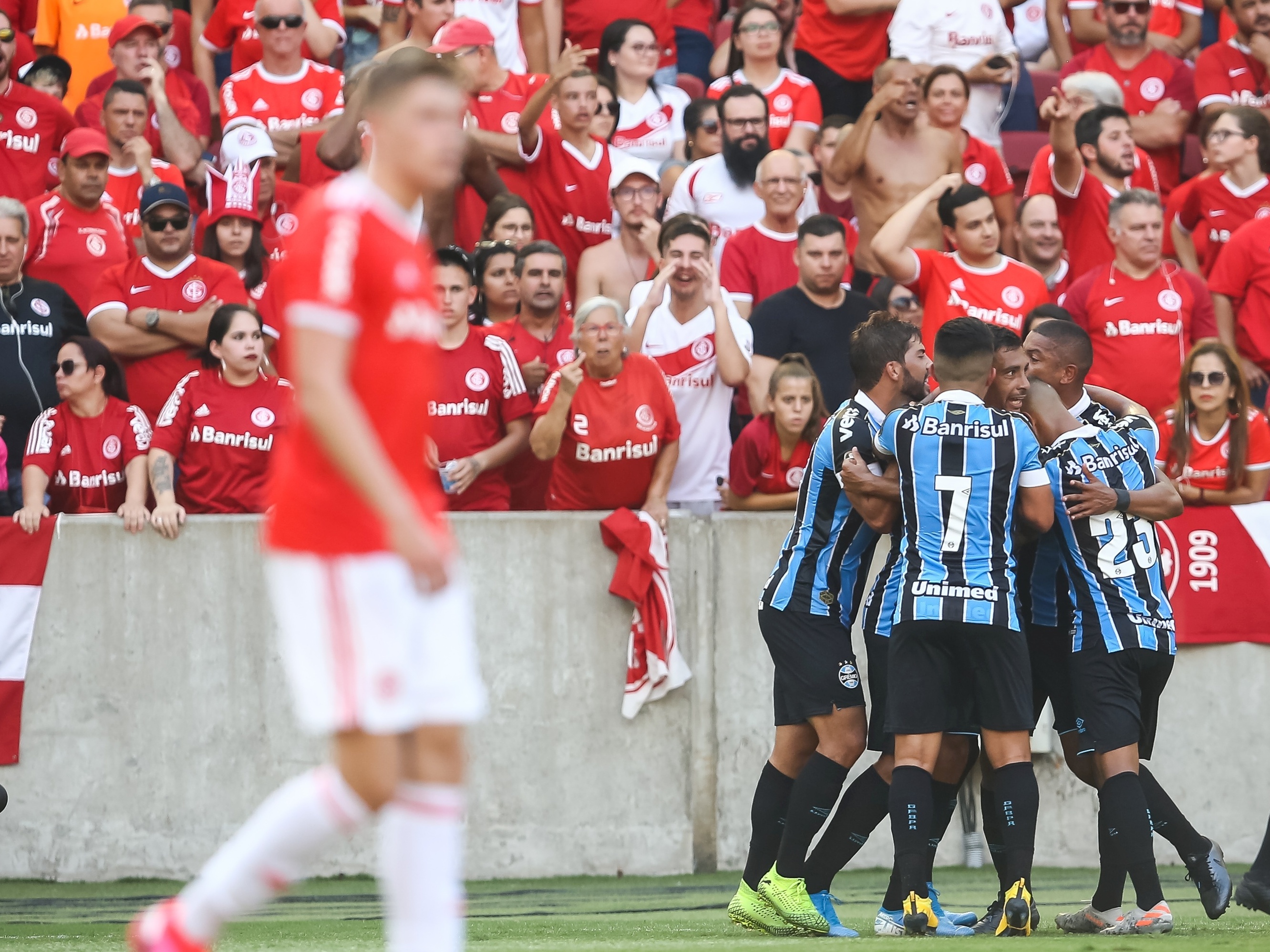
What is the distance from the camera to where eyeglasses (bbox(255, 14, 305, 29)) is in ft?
36.9

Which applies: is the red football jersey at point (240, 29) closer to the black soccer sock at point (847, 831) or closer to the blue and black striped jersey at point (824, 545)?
the blue and black striped jersey at point (824, 545)

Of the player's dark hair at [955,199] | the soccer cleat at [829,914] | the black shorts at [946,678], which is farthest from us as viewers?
the player's dark hair at [955,199]

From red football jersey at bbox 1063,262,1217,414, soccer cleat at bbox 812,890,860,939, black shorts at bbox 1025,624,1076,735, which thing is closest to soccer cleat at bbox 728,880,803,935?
soccer cleat at bbox 812,890,860,939

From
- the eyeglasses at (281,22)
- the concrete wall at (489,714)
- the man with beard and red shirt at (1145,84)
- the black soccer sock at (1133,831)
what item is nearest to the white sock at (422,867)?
the black soccer sock at (1133,831)

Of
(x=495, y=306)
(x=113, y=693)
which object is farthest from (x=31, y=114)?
(x=113, y=693)

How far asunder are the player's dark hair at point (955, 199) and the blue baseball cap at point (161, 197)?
4.28 m

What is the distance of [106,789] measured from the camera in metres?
8.47

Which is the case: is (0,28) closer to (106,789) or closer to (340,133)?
(340,133)

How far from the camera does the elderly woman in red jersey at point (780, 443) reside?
8391 mm

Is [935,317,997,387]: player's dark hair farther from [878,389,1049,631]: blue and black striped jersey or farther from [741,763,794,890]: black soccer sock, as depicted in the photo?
[741,763,794,890]: black soccer sock

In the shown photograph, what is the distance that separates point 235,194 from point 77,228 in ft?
3.58

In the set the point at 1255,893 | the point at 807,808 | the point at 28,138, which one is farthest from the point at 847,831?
the point at 28,138

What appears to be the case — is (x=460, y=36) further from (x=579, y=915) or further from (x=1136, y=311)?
(x=579, y=915)

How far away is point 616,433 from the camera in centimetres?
847
